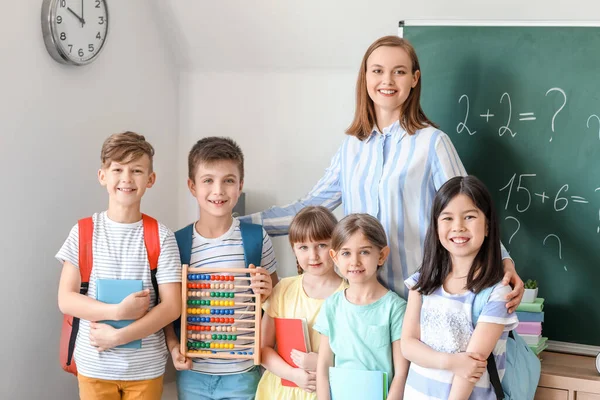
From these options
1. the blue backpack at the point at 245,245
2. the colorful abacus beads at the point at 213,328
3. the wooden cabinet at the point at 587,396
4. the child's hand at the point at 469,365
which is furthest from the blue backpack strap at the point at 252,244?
the wooden cabinet at the point at 587,396

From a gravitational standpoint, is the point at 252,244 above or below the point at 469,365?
above

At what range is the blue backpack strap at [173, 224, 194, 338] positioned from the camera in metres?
2.39

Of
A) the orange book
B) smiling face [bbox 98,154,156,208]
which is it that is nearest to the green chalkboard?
the orange book

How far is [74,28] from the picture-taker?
2.71 meters

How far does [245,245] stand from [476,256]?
781 millimetres

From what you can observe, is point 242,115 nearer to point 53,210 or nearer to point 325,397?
point 53,210

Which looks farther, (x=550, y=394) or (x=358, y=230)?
(x=550, y=394)

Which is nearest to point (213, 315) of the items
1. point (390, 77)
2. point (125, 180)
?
point (125, 180)

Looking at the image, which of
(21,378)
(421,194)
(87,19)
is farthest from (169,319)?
(87,19)

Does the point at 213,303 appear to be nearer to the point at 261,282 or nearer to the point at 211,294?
the point at 211,294

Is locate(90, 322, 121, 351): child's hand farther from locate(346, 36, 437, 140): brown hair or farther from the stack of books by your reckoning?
the stack of books

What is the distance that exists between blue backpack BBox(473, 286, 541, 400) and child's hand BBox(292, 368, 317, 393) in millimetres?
546

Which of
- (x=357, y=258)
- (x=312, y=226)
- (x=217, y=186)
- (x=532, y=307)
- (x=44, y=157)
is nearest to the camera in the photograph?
(x=357, y=258)

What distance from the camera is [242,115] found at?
3455 mm
